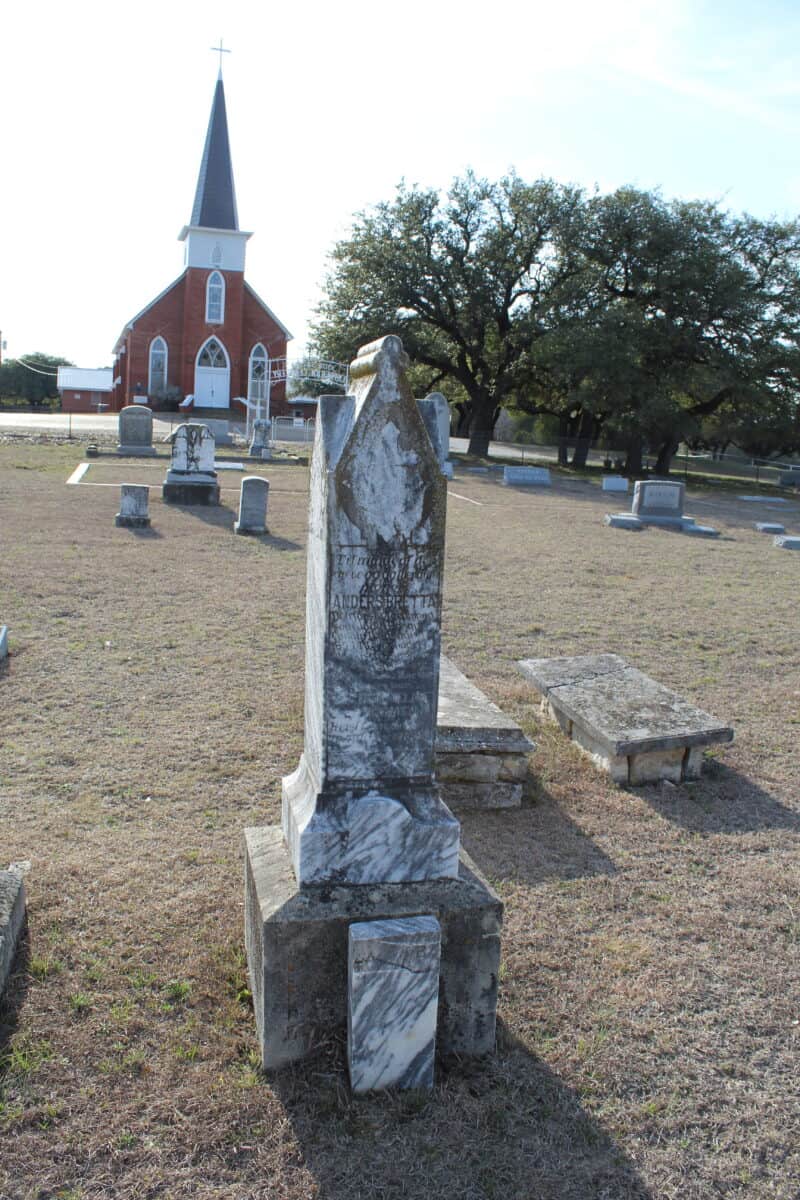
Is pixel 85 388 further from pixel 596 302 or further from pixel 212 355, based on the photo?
pixel 596 302

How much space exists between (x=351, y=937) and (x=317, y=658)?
34.0 inches

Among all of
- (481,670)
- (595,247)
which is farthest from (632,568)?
(595,247)

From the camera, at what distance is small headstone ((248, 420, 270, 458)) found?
2588 centimetres

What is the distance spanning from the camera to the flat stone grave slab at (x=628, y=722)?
199 inches

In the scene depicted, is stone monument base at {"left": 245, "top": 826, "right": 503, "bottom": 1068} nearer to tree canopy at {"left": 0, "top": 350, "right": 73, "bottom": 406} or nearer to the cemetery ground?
the cemetery ground

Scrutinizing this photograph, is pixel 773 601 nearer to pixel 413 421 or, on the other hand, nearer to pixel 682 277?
pixel 413 421

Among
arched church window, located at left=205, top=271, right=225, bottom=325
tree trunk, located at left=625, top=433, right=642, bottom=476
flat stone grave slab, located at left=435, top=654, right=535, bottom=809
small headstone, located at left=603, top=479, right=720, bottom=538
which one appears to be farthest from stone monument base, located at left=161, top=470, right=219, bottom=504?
arched church window, located at left=205, top=271, right=225, bottom=325

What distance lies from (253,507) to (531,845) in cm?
929

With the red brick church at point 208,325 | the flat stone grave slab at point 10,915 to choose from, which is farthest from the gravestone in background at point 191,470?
the red brick church at point 208,325

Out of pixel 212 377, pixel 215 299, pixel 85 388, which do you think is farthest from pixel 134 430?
pixel 85 388

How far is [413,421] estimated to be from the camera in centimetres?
268

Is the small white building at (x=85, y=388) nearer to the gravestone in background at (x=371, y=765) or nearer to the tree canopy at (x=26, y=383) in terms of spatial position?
the tree canopy at (x=26, y=383)

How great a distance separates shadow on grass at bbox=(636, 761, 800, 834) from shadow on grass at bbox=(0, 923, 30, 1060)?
3141 millimetres

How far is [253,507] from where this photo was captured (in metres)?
12.8
